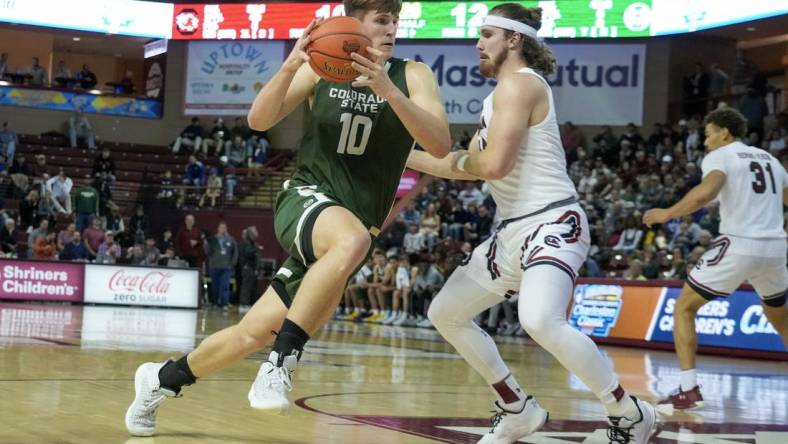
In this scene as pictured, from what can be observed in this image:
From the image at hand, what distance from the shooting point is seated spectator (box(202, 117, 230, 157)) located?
32875 mm

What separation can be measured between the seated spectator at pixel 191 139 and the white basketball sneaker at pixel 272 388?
96.1 ft

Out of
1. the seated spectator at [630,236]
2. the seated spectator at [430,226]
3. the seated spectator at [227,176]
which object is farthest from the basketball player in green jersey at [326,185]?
Answer: the seated spectator at [227,176]

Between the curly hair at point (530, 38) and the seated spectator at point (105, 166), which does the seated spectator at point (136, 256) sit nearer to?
the seated spectator at point (105, 166)

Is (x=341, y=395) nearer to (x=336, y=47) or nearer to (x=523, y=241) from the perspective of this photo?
(x=523, y=241)

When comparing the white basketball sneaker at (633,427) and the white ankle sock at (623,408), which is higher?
the white ankle sock at (623,408)

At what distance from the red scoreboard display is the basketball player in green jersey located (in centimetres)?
2697

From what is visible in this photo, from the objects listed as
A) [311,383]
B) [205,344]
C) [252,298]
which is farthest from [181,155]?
[205,344]

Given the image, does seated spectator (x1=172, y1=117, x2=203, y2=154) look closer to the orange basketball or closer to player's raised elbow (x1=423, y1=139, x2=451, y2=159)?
player's raised elbow (x1=423, y1=139, x2=451, y2=159)

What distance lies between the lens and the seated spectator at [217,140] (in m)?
32.9

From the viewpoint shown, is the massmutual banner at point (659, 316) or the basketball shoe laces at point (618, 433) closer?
the basketball shoe laces at point (618, 433)

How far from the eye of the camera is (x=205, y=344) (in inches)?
193

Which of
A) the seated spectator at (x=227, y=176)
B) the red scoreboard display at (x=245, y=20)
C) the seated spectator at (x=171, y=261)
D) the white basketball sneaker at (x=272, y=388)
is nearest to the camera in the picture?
the white basketball sneaker at (x=272, y=388)

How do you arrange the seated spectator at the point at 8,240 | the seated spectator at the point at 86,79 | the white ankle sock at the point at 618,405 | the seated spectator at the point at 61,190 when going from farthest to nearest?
the seated spectator at the point at 86,79, the seated spectator at the point at 61,190, the seated spectator at the point at 8,240, the white ankle sock at the point at 618,405

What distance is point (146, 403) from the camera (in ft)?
16.0
